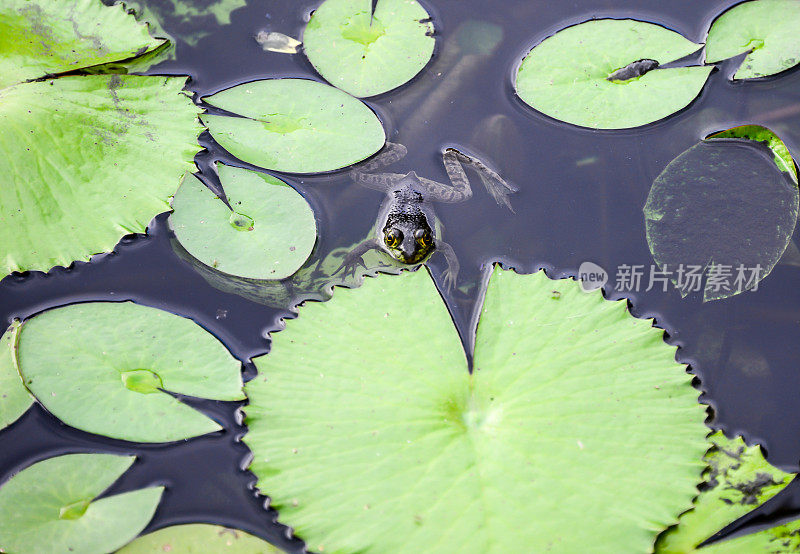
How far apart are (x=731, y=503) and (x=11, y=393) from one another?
Result: 303cm

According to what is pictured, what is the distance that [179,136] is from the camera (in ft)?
10.5

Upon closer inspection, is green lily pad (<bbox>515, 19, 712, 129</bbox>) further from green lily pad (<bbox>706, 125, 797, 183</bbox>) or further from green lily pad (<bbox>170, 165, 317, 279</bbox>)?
green lily pad (<bbox>170, 165, 317, 279</bbox>)

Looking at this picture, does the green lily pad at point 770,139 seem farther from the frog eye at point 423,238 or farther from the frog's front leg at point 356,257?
the frog's front leg at point 356,257

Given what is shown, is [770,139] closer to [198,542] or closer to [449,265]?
[449,265]

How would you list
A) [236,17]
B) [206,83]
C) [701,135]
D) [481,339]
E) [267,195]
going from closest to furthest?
1. [481,339]
2. [267,195]
3. [701,135]
4. [206,83]
5. [236,17]

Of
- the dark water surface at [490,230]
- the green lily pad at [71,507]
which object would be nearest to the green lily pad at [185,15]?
the dark water surface at [490,230]

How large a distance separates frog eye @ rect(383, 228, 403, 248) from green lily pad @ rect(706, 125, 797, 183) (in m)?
1.82

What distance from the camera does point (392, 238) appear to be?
315 cm

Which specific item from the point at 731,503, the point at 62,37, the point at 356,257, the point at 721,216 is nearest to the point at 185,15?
the point at 62,37

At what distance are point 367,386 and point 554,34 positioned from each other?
2.46 meters

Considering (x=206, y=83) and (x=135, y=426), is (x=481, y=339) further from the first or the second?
(x=206, y=83)

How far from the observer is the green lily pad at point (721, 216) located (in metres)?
2.91

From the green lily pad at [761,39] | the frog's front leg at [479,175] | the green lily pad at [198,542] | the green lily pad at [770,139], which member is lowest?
the green lily pad at [198,542]

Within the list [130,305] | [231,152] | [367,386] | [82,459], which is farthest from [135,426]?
[231,152]
